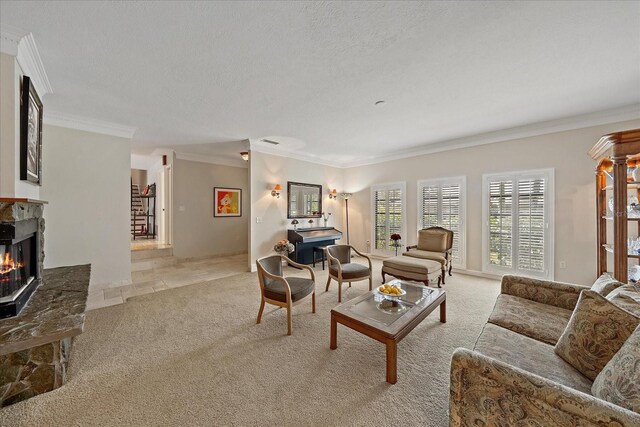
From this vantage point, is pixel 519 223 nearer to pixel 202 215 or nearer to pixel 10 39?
pixel 10 39

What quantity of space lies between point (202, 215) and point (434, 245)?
222 inches

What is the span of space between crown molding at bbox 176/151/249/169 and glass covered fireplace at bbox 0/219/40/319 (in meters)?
3.72

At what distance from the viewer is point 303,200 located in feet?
20.5

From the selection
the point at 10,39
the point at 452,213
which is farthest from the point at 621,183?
the point at 10,39

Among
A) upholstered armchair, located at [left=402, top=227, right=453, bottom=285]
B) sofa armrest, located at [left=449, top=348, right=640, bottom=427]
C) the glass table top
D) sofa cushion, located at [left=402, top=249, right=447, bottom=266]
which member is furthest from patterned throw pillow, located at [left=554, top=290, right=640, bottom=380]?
upholstered armchair, located at [left=402, top=227, right=453, bottom=285]

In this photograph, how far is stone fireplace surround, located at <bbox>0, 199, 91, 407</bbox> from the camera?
1717 millimetres

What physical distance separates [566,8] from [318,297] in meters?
3.83

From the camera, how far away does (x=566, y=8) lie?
176 centimetres

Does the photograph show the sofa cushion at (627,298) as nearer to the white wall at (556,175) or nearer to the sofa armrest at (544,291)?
the sofa armrest at (544,291)

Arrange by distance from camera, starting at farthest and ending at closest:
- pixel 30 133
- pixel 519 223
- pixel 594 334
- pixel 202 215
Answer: pixel 202 215, pixel 519 223, pixel 30 133, pixel 594 334

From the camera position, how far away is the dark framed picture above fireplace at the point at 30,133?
7.47ft

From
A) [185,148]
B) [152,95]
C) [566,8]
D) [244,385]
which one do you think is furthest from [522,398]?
[185,148]

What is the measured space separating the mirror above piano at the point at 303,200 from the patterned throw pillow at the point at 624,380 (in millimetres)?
5320

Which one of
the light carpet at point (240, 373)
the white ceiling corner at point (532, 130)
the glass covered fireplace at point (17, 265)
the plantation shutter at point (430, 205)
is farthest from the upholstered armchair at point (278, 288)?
the white ceiling corner at point (532, 130)
